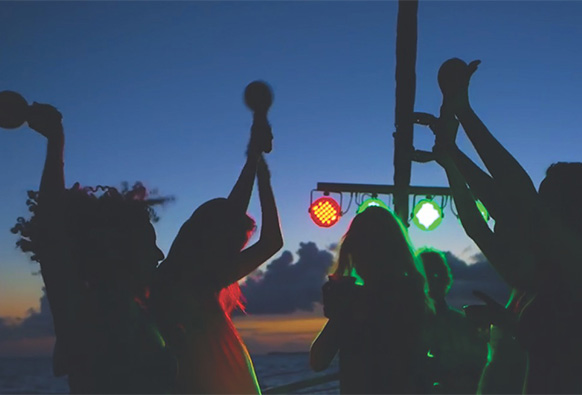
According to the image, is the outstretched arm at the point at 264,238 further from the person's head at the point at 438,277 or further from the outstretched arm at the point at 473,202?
the person's head at the point at 438,277

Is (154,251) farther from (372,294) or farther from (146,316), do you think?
(372,294)

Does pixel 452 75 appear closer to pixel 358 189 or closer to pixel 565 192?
pixel 565 192

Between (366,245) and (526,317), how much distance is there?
28.6 inches

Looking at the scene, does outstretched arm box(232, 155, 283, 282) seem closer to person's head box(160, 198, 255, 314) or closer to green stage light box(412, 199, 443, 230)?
person's head box(160, 198, 255, 314)

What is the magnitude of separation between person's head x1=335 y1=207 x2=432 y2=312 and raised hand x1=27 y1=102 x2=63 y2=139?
110 cm

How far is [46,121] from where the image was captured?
1658 millimetres

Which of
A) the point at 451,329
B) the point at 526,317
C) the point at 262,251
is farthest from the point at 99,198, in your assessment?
the point at 451,329

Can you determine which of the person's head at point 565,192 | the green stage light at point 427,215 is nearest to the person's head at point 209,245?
the person's head at point 565,192

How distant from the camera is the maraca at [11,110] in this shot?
164cm

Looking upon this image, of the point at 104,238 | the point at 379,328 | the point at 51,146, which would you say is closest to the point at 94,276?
the point at 104,238

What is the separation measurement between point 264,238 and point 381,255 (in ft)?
1.87

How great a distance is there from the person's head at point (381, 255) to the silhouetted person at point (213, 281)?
0.40 metres

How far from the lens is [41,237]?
1.59m

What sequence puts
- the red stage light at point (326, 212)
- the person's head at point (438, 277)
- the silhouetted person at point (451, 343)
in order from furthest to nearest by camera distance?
the red stage light at point (326, 212)
the person's head at point (438, 277)
the silhouetted person at point (451, 343)
